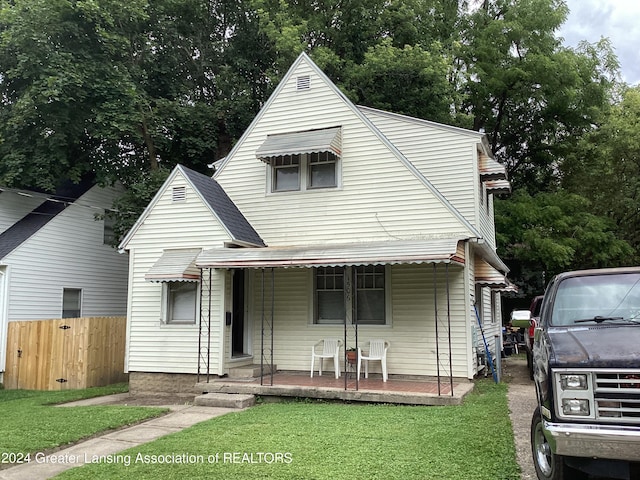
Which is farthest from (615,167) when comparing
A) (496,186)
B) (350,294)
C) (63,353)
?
(63,353)

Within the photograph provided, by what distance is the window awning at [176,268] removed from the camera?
35.3 feet

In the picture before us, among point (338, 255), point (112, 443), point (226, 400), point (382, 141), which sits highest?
point (382, 141)

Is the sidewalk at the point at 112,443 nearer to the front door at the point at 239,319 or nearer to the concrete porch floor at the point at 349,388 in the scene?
the concrete porch floor at the point at 349,388

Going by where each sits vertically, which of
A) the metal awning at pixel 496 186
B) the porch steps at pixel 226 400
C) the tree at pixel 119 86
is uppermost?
the tree at pixel 119 86

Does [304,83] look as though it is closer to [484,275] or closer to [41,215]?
[484,275]

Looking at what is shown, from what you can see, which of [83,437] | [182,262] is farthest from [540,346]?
[182,262]

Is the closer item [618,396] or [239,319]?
[618,396]

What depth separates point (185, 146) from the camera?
19719 millimetres

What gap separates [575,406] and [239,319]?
360 inches

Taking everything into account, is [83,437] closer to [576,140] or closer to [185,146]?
[185,146]

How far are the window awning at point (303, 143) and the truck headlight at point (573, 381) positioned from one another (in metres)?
7.90

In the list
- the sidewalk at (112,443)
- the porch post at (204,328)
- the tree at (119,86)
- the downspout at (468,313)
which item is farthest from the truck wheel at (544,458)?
the tree at (119,86)

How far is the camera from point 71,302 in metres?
17.1

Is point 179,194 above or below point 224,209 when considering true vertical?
above
